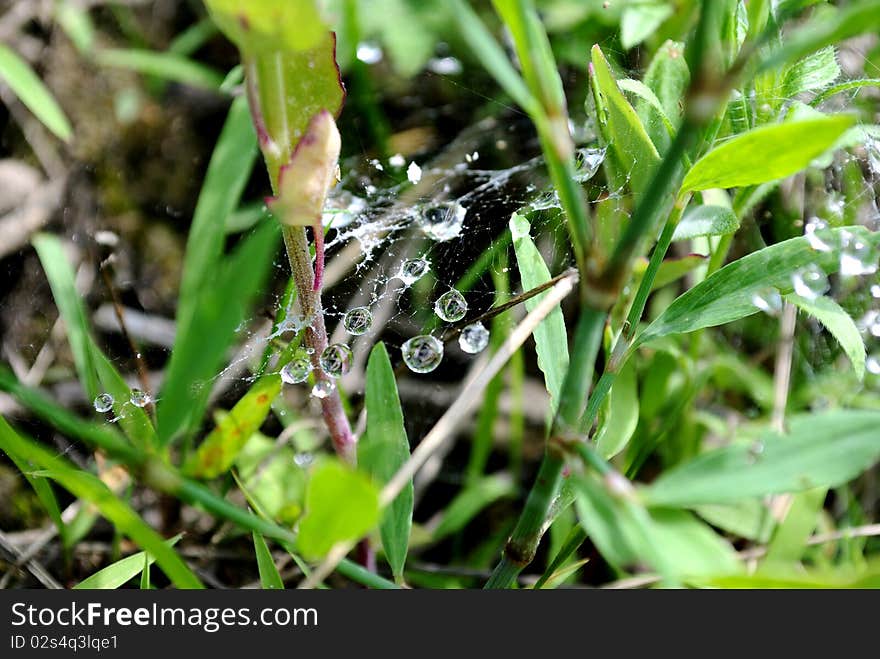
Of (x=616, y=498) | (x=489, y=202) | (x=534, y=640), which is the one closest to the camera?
(x=616, y=498)

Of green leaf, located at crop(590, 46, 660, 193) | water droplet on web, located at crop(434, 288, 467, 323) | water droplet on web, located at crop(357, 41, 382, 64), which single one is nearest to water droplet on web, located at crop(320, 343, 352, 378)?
water droplet on web, located at crop(434, 288, 467, 323)

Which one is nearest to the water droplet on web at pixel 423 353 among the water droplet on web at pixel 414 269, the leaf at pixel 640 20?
the water droplet on web at pixel 414 269

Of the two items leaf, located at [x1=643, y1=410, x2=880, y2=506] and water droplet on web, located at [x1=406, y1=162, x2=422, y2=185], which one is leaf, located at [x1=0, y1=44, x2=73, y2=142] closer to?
water droplet on web, located at [x1=406, y1=162, x2=422, y2=185]

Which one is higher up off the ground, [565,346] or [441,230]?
[441,230]

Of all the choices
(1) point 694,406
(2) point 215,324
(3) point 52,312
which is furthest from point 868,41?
(3) point 52,312

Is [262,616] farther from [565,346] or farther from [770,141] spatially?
[770,141]

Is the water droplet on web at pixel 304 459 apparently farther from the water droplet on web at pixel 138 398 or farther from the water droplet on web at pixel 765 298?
the water droplet on web at pixel 765 298
